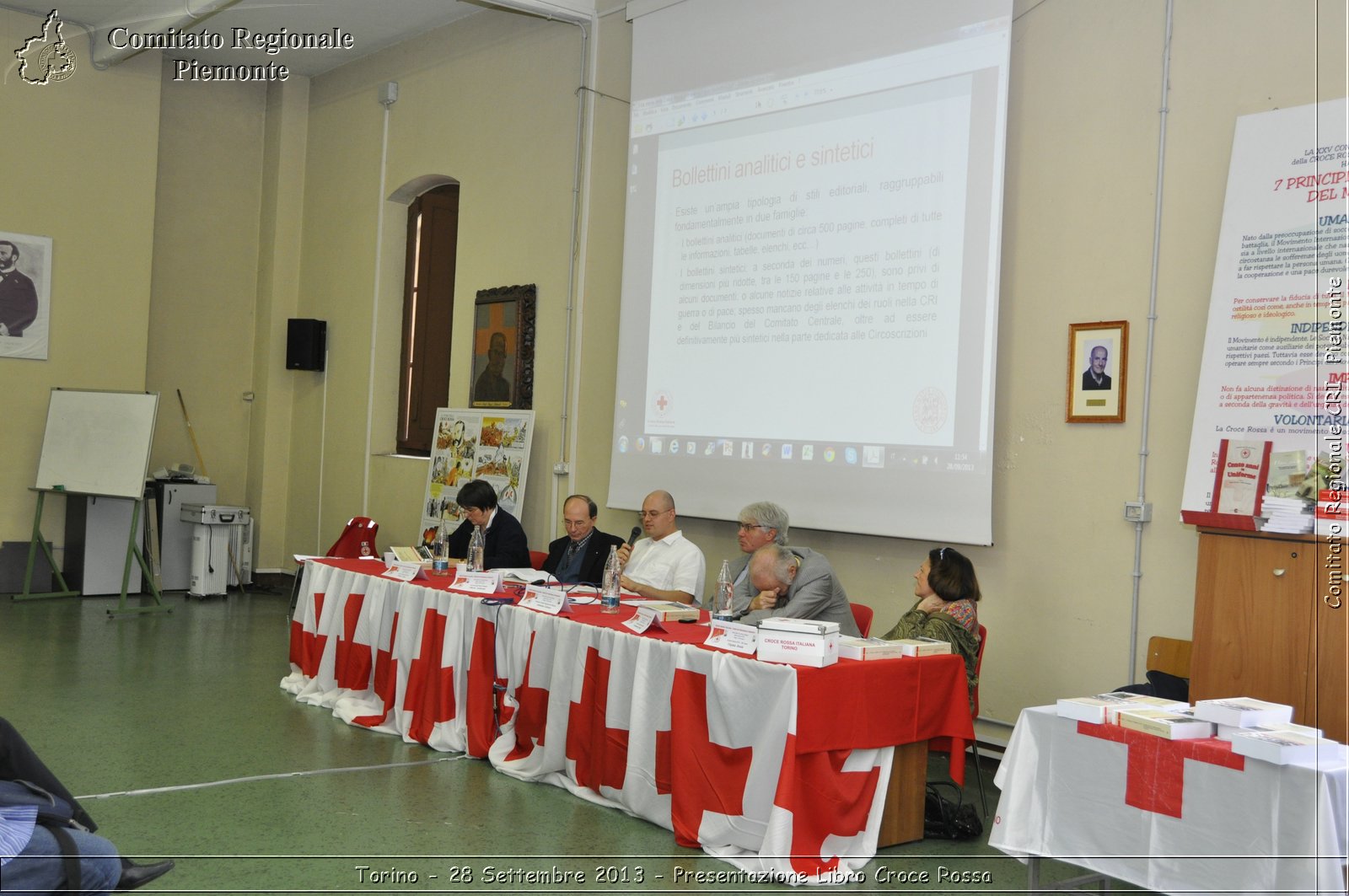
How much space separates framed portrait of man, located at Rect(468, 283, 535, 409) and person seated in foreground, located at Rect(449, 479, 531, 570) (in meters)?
1.55

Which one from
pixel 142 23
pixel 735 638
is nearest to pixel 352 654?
pixel 735 638

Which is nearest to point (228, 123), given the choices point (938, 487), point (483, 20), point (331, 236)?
point (331, 236)

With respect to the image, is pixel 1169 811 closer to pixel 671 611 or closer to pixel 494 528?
pixel 671 611

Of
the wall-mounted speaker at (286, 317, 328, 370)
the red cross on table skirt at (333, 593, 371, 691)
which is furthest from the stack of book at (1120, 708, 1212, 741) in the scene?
the wall-mounted speaker at (286, 317, 328, 370)

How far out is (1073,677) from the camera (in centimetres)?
477

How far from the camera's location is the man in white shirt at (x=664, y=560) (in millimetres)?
5566

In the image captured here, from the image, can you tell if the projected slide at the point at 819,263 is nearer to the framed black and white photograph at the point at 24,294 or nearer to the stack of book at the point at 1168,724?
the stack of book at the point at 1168,724

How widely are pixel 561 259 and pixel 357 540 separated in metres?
2.44

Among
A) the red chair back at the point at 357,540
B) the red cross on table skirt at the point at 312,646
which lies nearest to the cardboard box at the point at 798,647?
the red cross on table skirt at the point at 312,646

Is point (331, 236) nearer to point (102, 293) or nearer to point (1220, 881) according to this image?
point (102, 293)

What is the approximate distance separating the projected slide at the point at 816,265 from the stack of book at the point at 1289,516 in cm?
125

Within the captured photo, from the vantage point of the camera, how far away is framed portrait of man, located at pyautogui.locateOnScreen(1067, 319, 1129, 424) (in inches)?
184

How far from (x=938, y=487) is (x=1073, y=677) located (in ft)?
3.14

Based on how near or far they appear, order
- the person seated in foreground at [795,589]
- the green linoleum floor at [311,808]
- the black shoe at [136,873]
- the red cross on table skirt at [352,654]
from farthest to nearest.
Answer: the red cross on table skirt at [352,654] < the person seated in foreground at [795,589] < the green linoleum floor at [311,808] < the black shoe at [136,873]
